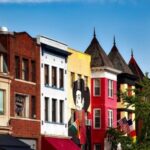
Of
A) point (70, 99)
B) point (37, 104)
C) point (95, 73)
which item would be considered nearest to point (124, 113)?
point (95, 73)

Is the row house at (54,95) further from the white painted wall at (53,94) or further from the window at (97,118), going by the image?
the window at (97,118)

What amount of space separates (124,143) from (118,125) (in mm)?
21260

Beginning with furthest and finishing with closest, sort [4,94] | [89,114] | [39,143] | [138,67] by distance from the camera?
[138,67], [89,114], [39,143], [4,94]

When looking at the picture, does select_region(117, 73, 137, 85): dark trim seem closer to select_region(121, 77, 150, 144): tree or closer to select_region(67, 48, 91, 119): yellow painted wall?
select_region(67, 48, 91, 119): yellow painted wall

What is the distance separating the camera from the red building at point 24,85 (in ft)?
221

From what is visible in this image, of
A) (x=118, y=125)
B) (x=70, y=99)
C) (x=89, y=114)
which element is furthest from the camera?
(x=118, y=125)

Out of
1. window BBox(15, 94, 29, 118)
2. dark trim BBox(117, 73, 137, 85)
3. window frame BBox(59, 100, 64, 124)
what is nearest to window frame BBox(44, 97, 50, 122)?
window frame BBox(59, 100, 64, 124)

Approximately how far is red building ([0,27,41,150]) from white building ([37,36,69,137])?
1.20m

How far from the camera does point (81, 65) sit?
82.2 meters

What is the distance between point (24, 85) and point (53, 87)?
6.49m

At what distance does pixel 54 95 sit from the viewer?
7575 cm

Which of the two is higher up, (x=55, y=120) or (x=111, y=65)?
(x=111, y=65)

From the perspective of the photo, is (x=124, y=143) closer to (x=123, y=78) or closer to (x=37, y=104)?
(x=37, y=104)

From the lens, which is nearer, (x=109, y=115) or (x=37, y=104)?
(x=37, y=104)
